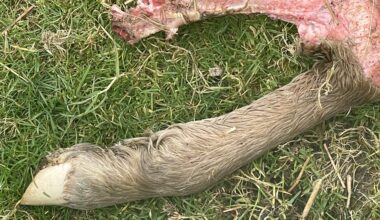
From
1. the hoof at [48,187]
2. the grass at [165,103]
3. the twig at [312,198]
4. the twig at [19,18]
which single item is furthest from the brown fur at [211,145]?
the twig at [19,18]

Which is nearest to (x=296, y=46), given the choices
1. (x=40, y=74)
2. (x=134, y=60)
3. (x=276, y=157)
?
(x=276, y=157)

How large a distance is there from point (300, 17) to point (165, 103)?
2.74 feet

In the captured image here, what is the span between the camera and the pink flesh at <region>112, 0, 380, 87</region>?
311 centimetres

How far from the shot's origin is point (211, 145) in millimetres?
3230

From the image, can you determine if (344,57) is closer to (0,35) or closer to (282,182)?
(282,182)

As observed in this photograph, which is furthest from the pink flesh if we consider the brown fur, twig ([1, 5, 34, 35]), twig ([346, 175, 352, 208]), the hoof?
the hoof

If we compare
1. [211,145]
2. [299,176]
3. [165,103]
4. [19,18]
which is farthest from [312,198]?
[19,18]

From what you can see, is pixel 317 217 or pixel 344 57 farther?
pixel 317 217

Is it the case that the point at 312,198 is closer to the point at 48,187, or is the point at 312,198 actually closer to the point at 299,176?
the point at 299,176

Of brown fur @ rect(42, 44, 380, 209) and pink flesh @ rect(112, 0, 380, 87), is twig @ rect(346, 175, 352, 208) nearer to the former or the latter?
brown fur @ rect(42, 44, 380, 209)

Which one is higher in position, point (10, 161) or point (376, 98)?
point (376, 98)

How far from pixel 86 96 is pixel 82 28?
374 millimetres

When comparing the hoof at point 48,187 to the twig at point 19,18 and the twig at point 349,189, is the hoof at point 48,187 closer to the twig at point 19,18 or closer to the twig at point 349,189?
the twig at point 19,18

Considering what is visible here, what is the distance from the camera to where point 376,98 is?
3.29m
